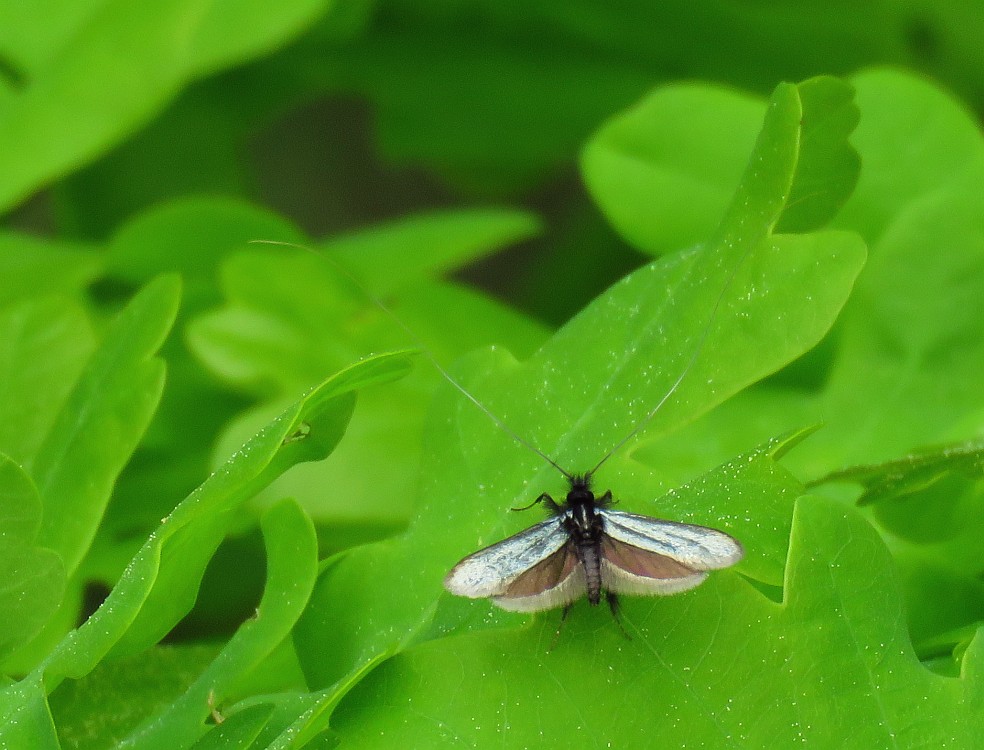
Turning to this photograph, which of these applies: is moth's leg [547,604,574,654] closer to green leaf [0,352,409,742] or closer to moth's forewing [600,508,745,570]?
moth's forewing [600,508,745,570]

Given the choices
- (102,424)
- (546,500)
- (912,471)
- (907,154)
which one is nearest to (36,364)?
(102,424)

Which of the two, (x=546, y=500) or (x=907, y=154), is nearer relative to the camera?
(x=546, y=500)

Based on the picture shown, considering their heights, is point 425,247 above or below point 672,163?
below

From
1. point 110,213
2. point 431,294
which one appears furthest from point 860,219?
point 110,213

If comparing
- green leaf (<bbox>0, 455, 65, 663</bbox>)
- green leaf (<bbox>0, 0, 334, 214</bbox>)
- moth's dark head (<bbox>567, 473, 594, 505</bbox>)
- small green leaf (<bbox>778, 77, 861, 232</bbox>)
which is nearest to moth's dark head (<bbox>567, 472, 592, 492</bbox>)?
moth's dark head (<bbox>567, 473, 594, 505</bbox>)

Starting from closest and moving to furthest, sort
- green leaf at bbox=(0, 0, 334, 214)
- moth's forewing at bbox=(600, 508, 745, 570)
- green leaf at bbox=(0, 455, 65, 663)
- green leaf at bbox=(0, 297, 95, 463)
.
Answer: moth's forewing at bbox=(600, 508, 745, 570), green leaf at bbox=(0, 455, 65, 663), green leaf at bbox=(0, 297, 95, 463), green leaf at bbox=(0, 0, 334, 214)

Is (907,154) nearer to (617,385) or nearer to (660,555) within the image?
(617,385)

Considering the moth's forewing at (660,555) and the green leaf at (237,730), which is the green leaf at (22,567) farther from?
the moth's forewing at (660,555)

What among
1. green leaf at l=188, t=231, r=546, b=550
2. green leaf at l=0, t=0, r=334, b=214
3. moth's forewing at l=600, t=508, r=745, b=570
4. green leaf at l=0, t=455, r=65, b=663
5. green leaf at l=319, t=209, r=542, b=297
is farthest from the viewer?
green leaf at l=319, t=209, r=542, b=297
